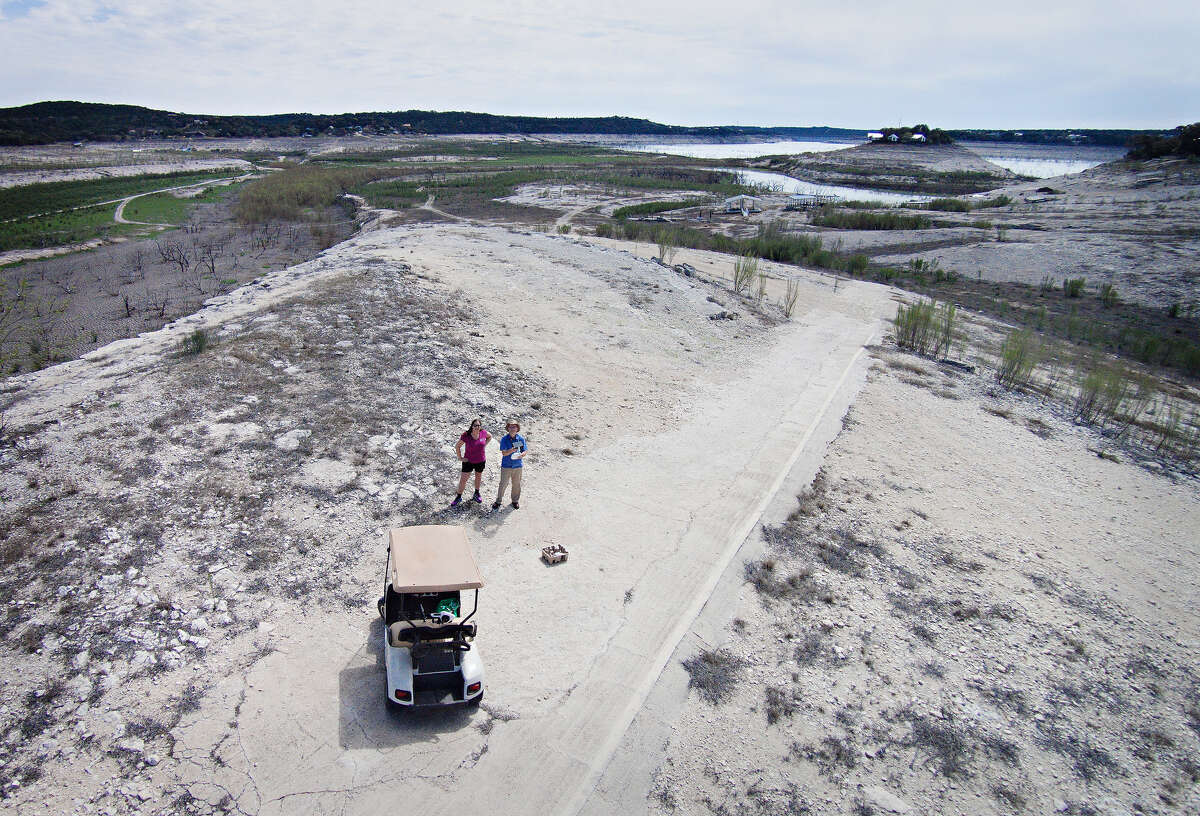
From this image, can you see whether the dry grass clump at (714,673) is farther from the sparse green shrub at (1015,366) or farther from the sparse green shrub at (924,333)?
the sparse green shrub at (924,333)

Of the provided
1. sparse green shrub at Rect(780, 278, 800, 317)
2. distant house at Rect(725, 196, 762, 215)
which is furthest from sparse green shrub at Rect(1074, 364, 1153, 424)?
distant house at Rect(725, 196, 762, 215)

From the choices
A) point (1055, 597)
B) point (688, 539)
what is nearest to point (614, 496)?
point (688, 539)

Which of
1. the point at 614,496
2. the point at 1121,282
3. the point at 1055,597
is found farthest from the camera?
the point at 1121,282

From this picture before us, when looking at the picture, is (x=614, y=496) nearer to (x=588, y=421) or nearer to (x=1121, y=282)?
(x=588, y=421)

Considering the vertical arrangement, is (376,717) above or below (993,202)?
below

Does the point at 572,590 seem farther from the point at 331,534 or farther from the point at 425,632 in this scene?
the point at 331,534

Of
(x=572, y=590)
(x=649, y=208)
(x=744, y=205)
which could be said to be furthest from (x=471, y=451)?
(x=744, y=205)

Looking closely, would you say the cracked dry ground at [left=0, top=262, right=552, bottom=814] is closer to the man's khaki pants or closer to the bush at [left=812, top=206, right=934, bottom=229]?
the man's khaki pants
